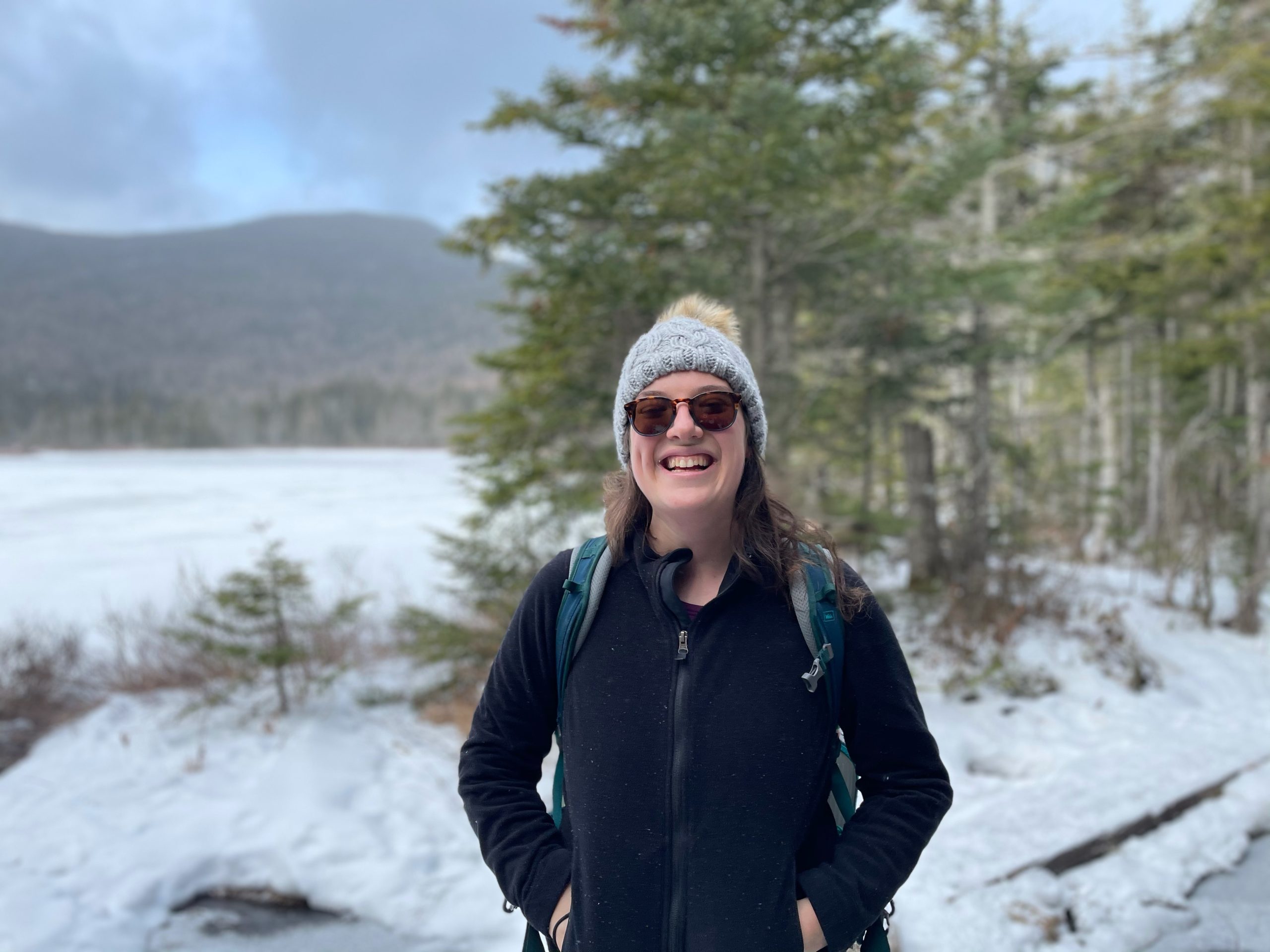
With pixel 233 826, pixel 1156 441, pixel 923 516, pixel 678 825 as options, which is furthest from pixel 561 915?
pixel 1156 441

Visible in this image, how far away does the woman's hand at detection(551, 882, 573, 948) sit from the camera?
1555mm

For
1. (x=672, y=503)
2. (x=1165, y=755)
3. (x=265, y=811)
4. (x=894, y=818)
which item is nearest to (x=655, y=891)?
(x=894, y=818)

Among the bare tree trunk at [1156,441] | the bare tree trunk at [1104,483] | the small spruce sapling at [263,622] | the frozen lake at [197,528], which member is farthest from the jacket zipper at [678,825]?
the bare tree trunk at [1156,441]

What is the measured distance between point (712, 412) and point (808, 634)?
487 millimetres

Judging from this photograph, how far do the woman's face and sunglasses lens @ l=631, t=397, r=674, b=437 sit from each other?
0.03 ft

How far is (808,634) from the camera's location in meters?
1.51

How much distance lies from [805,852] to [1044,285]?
13.3m

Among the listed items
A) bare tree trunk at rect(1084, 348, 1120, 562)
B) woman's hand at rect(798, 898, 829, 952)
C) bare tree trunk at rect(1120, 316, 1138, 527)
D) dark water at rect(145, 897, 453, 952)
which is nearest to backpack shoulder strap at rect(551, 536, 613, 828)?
woman's hand at rect(798, 898, 829, 952)

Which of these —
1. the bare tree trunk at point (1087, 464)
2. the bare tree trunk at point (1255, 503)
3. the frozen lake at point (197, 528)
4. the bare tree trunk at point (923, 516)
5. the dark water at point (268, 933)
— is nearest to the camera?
the dark water at point (268, 933)

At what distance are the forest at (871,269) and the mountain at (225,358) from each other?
3366cm

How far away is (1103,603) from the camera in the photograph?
31.2 feet

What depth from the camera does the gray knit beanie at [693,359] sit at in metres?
1.62

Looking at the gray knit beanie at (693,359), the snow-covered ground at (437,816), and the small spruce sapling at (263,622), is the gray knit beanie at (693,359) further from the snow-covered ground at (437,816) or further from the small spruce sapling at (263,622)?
the small spruce sapling at (263,622)

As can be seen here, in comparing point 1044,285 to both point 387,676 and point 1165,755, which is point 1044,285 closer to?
point 1165,755
